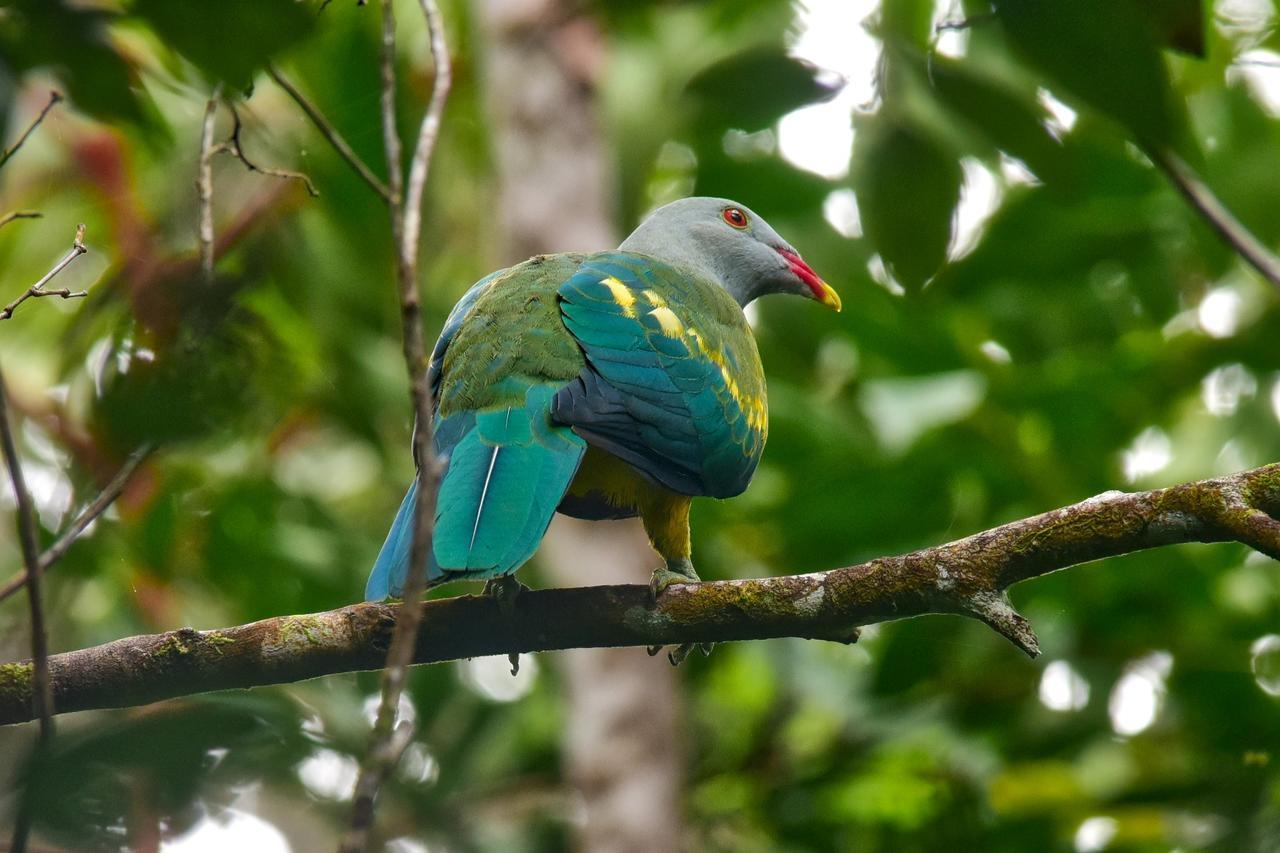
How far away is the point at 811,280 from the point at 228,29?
315 centimetres

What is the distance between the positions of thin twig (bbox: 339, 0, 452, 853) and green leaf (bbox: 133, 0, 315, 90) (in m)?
0.35

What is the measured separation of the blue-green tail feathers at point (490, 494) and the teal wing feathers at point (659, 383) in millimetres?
80

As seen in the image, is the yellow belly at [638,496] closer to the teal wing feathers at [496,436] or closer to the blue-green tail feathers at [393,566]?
the teal wing feathers at [496,436]

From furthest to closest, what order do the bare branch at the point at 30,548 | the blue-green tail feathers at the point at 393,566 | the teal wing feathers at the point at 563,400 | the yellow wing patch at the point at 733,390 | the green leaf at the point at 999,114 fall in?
the yellow wing patch at the point at 733,390
the teal wing feathers at the point at 563,400
the blue-green tail feathers at the point at 393,566
the green leaf at the point at 999,114
the bare branch at the point at 30,548

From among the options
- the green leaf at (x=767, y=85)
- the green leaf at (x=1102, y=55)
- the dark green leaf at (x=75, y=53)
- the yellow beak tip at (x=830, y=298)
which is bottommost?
the dark green leaf at (x=75, y=53)

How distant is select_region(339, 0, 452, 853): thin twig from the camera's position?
3.97 feet

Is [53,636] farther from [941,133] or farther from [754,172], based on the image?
[754,172]

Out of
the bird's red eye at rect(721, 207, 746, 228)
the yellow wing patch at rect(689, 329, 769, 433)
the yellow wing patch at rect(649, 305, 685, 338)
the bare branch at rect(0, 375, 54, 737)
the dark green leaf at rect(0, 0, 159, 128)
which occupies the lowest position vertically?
the bare branch at rect(0, 375, 54, 737)

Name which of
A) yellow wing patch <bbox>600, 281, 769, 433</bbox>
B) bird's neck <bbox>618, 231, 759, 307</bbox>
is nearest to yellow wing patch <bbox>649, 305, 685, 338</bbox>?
yellow wing patch <bbox>600, 281, 769, 433</bbox>

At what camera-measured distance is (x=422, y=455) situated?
1638 millimetres

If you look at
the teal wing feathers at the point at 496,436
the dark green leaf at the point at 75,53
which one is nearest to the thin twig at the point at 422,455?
the dark green leaf at the point at 75,53

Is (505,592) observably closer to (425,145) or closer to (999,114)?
(425,145)

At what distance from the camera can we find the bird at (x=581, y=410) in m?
2.62

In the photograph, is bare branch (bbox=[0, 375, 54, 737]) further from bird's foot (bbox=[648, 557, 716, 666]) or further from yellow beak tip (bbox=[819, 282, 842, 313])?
yellow beak tip (bbox=[819, 282, 842, 313])
